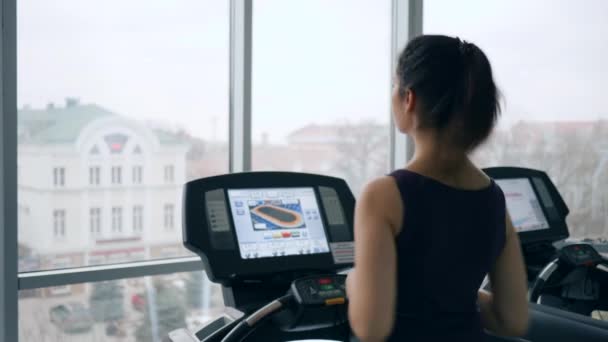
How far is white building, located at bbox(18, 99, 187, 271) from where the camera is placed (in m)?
2.48

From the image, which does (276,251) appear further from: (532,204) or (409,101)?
(532,204)

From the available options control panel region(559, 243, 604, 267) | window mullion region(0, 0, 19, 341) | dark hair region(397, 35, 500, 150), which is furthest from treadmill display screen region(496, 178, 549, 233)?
window mullion region(0, 0, 19, 341)

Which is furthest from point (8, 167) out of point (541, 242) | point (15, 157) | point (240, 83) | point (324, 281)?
point (541, 242)

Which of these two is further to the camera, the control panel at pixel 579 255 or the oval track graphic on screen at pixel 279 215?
the control panel at pixel 579 255

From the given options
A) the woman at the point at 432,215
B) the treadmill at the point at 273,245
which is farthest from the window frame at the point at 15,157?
the woman at the point at 432,215

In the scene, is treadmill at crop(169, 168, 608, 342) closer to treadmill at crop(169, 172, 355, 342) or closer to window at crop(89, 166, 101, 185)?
treadmill at crop(169, 172, 355, 342)

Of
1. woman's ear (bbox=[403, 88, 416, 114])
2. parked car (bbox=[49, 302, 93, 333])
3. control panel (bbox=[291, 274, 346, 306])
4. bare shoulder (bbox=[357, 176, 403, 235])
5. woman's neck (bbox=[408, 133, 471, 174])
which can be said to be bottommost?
parked car (bbox=[49, 302, 93, 333])

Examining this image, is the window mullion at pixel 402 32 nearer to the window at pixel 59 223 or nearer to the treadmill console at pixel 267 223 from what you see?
the treadmill console at pixel 267 223

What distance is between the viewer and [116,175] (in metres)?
2.68

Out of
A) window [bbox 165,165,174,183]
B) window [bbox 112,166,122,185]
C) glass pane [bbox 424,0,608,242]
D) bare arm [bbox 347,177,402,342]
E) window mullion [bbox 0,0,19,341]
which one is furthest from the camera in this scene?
glass pane [bbox 424,0,608,242]

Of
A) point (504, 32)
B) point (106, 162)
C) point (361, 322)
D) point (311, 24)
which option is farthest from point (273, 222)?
point (504, 32)

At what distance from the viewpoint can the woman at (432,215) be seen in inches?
49.9

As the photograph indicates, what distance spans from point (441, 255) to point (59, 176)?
5.69ft

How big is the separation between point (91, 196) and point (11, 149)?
14.8 inches
